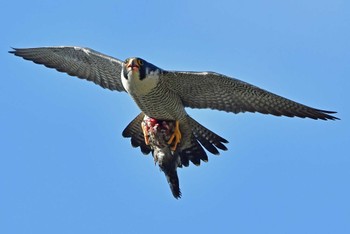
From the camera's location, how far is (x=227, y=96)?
22.6 metres

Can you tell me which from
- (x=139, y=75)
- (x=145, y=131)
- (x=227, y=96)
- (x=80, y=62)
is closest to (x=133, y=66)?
(x=139, y=75)

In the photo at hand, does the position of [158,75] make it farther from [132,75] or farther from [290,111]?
[290,111]

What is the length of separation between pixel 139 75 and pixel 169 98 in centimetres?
97

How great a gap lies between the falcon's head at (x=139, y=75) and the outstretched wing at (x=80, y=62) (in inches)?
64.0

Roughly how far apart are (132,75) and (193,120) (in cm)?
196

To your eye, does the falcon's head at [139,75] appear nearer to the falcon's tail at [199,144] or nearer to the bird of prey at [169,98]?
the bird of prey at [169,98]

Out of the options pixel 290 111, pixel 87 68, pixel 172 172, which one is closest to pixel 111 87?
pixel 87 68

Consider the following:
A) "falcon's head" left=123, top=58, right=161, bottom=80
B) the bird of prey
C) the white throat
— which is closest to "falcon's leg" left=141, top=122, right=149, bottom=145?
the bird of prey

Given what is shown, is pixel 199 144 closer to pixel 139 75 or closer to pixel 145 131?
pixel 145 131

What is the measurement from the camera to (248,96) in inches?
886

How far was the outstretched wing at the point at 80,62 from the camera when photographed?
23.6m

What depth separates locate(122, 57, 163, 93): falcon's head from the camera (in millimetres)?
21734

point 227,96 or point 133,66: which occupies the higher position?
point 133,66

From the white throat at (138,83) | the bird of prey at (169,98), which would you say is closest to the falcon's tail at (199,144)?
the bird of prey at (169,98)
